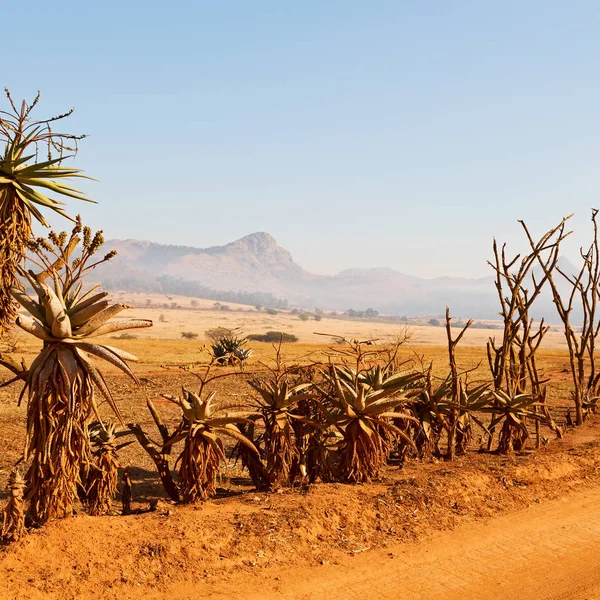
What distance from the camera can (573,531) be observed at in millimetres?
7035

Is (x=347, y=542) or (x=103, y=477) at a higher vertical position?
(x=103, y=477)

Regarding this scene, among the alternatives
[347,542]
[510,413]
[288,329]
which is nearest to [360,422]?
[347,542]

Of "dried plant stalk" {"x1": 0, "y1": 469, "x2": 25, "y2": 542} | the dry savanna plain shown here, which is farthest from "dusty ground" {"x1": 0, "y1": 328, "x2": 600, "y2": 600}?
"dried plant stalk" {"x1": 0, "y1": 469, "x2": 25, "y2": 542}

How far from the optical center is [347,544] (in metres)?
6.34

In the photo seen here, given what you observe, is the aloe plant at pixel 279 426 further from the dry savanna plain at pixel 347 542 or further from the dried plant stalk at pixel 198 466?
the dried plant stalk at pixel 198 466

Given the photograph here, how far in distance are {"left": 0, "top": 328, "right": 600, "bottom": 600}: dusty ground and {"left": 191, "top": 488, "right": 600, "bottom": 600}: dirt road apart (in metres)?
0.02

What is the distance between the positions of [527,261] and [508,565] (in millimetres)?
6415

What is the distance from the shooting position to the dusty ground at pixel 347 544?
5355 millimetres

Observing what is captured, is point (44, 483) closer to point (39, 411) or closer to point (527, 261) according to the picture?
point (39, 411)

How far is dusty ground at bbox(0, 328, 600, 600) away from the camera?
211 inches

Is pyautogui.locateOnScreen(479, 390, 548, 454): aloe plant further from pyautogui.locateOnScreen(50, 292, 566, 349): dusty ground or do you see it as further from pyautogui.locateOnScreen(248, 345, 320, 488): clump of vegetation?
pyautogui.locateOnScreen(50, 292, 566, 349): dusty ground

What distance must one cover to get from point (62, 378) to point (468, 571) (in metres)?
4.18

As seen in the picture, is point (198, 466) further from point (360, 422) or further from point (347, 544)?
point (360, 422)

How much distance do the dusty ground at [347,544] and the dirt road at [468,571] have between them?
2 cm
